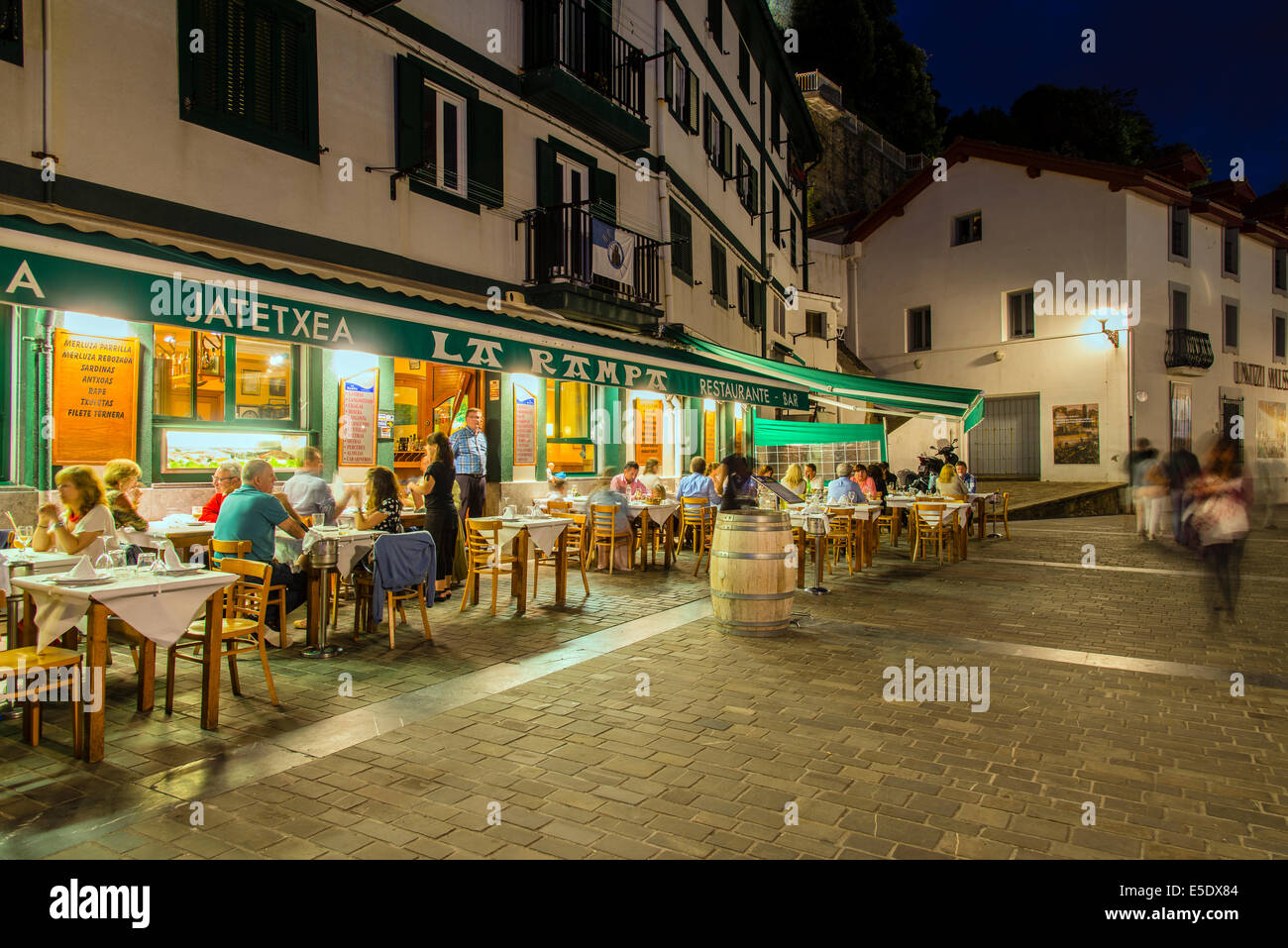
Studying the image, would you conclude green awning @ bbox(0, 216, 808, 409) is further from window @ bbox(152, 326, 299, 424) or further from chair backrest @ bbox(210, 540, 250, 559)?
window @ bbox(152, 326, 299, 424)

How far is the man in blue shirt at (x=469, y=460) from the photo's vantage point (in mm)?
9945

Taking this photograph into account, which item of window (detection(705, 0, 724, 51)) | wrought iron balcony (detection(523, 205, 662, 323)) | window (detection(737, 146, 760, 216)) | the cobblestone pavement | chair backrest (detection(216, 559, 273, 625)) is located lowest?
the cobblestone pavement

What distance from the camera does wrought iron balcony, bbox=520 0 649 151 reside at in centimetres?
1210

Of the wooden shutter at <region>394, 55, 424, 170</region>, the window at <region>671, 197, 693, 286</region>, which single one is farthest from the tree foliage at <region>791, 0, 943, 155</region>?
the wooden shutter at <region>394, 55, 424, 170</region>

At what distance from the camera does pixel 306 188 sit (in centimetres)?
904

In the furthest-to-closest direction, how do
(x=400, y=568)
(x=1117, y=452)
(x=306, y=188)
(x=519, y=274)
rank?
1. (x=1117, y=452)
2. (x=519, y=274)
3. (x=306, y=188)
4. (x=400, y=568)

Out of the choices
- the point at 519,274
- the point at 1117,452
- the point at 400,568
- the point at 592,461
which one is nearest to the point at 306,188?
the point at 519,274

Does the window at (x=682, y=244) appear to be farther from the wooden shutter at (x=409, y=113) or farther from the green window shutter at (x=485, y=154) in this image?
the wooden shutter at (x=409, y=113)

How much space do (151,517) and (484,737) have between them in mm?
5528

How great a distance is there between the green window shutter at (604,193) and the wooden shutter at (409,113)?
12.4ft

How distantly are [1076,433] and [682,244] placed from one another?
50.4 ft

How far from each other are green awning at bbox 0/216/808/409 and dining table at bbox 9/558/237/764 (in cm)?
172
